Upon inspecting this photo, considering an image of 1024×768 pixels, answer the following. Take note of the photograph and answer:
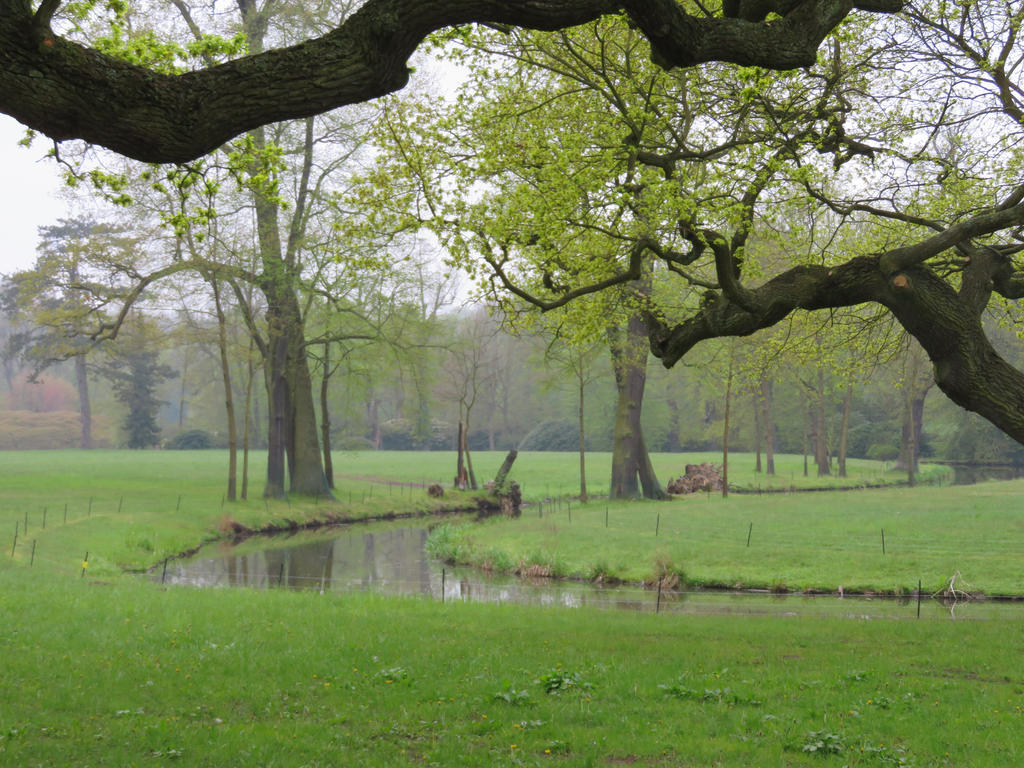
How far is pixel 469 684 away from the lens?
30.1 ft

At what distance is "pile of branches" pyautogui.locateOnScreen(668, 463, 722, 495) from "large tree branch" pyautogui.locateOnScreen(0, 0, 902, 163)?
134 feet

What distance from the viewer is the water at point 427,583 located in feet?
58.9

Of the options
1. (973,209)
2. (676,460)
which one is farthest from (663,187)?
(676,460)

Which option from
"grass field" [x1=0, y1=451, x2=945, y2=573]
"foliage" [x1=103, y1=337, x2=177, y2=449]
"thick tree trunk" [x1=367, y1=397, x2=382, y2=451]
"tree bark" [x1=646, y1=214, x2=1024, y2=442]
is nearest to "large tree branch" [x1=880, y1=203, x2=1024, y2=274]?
"tree bark" [x1=646, y1=214, x2=1024, y2=442]

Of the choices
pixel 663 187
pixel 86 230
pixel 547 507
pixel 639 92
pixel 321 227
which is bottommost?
pixel 547 507

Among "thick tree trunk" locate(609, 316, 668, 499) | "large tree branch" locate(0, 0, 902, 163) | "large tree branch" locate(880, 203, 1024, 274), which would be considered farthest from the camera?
"thick tree trunk" locate(609, 316, 668, 499)

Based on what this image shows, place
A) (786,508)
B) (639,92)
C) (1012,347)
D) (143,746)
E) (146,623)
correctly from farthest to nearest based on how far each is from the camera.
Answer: (1012,347), (786,508), (639,92), (146,623), (143,746)

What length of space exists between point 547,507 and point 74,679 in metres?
33.6

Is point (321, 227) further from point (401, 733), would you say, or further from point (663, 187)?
point (401, 733)

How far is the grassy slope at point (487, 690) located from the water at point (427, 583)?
3.93m

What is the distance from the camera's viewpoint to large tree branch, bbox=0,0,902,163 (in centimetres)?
631

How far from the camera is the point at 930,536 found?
25.0m

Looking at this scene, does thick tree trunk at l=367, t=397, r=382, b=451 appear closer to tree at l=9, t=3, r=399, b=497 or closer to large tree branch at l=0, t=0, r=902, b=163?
tree at l=9, t=3, r=399, b=497

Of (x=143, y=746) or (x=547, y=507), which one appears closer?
(x=143, y=746)
